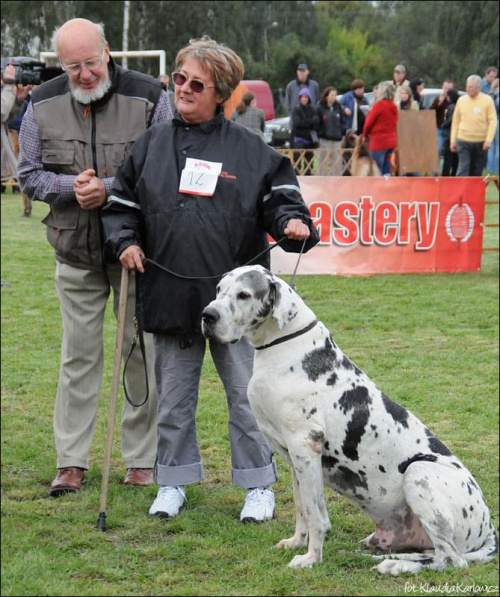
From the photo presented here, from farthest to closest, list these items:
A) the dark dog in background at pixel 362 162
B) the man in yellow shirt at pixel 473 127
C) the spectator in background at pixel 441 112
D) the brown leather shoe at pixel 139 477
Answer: the spectator in background at pixel 441 112 → the dark dog in background at pixel 362 162 → the man in yellow shirt at pixel 473 127 → the brown leather shoe at pixel 139 477

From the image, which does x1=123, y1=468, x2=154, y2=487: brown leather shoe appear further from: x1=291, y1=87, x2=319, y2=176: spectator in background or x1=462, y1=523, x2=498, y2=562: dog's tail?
x1=291, y1=87, x2=319, y2=176: spectator in background

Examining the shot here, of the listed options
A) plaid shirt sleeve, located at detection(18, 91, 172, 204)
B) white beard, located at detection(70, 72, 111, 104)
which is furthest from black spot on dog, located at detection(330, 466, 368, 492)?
white beard, located at detection(70, 72, 111, 104)

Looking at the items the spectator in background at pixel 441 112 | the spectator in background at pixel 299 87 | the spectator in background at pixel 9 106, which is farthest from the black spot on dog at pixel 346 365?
the spectator in background at pixel 299 87

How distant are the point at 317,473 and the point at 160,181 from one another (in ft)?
5.22

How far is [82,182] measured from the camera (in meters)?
4.78

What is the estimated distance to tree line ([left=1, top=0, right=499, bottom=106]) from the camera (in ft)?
170

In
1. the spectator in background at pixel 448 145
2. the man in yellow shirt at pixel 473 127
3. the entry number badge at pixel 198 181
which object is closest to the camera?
the entry number badge at pixel 198 181

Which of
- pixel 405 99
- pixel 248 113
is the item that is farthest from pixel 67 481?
pixel 405 99

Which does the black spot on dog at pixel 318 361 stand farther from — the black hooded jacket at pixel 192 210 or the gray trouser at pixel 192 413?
the gray trouser at pixel 192 413

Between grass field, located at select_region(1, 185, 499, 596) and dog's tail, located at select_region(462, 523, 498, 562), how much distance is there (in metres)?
0.09

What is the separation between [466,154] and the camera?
1794cm

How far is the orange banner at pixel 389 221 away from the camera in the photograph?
1202cm

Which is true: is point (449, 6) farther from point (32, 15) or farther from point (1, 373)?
point (1, 373)

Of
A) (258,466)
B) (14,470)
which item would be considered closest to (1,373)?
(14,470)
